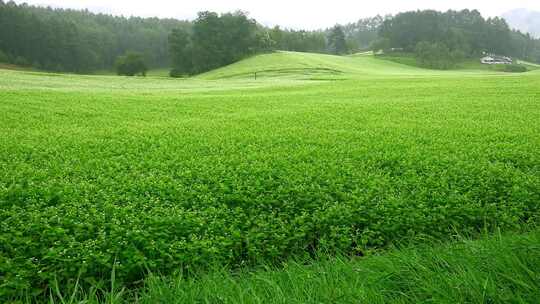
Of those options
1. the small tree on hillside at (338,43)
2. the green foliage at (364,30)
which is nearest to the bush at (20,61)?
the small tree on hillside at (338,43)

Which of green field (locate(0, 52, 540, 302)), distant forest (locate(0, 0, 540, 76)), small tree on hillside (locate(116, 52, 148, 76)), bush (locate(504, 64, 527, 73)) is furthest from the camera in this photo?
bush (locate(504, 64, 527, 73))

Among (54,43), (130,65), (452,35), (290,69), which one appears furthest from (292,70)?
(452,35)

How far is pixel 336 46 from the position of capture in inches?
4690

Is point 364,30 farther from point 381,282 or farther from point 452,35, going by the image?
point 381,282

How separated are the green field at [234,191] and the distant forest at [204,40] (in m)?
76.4

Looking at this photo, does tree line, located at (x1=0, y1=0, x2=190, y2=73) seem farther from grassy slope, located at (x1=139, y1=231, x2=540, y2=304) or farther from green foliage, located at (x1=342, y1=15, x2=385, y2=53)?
grassy slope, located at (x1=139, y1=231, x2=540, y2=304)

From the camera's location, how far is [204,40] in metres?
89.2

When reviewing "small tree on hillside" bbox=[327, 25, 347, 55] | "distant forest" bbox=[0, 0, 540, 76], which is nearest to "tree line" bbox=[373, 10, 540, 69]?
"distant forest" bbox=[0, 0, 540, 76]

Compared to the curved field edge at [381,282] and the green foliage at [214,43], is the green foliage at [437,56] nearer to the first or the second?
the green foliage at [214,43]

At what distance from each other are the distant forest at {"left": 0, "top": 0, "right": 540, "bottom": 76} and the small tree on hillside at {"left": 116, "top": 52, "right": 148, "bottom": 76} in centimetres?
219

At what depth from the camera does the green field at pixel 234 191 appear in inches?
211

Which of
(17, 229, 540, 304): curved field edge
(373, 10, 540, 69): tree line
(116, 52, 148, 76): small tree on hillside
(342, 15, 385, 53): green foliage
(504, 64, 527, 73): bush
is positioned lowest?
(17, 229, 540, 304): curved field edge

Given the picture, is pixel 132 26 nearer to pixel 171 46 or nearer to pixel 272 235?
pixel 171 46

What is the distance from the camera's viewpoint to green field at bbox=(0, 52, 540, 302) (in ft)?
17.6
